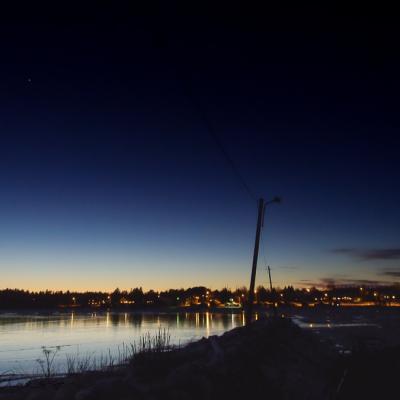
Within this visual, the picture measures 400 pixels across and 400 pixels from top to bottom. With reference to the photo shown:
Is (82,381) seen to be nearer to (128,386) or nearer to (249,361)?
(128,386)

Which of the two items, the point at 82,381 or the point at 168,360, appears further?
the point at 168,360

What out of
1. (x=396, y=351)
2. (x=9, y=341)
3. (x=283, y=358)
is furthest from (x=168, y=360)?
(x=9, y=341)

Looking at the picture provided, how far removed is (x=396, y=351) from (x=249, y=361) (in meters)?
11.6

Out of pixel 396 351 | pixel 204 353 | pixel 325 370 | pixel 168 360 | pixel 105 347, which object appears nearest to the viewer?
pixel 168 360

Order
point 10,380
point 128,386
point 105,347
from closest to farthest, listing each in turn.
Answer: point 128,386 → point 10,380 → point 105,347

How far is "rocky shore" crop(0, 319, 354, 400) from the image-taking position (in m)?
9.11

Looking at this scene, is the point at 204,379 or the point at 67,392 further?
the point at 204,379

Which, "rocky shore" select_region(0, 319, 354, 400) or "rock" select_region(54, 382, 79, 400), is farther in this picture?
"rocky shore" select_region(0, 319, 354, 400)

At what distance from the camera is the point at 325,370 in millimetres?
17453

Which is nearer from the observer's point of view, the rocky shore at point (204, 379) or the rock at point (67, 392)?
the rock at point (67, 392)

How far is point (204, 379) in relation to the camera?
10.3 m

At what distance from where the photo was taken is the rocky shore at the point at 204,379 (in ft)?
29.9

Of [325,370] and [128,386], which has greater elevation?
[128,386]

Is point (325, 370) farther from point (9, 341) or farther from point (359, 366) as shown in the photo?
point (9, 341)
